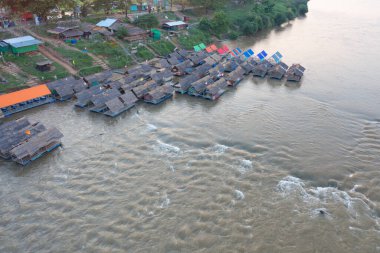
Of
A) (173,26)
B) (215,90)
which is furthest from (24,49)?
(173,26)

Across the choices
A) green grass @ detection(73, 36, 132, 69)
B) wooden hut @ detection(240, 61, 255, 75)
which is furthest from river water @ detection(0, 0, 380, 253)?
green grass @ detection(73, 36, 132, 69)

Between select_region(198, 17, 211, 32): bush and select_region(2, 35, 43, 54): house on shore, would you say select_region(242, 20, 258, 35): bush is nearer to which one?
select_region(198, 17, 211, 32): bush

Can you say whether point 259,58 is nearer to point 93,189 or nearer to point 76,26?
point 76,26

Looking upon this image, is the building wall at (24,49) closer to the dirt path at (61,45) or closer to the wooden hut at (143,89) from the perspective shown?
the dirt path at (61,45)

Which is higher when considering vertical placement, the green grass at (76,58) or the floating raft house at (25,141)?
the green grass at (76,58)

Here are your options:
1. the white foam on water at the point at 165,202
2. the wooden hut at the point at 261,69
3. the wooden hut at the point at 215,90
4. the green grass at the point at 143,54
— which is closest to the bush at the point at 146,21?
the green grass at the point at 143,54
